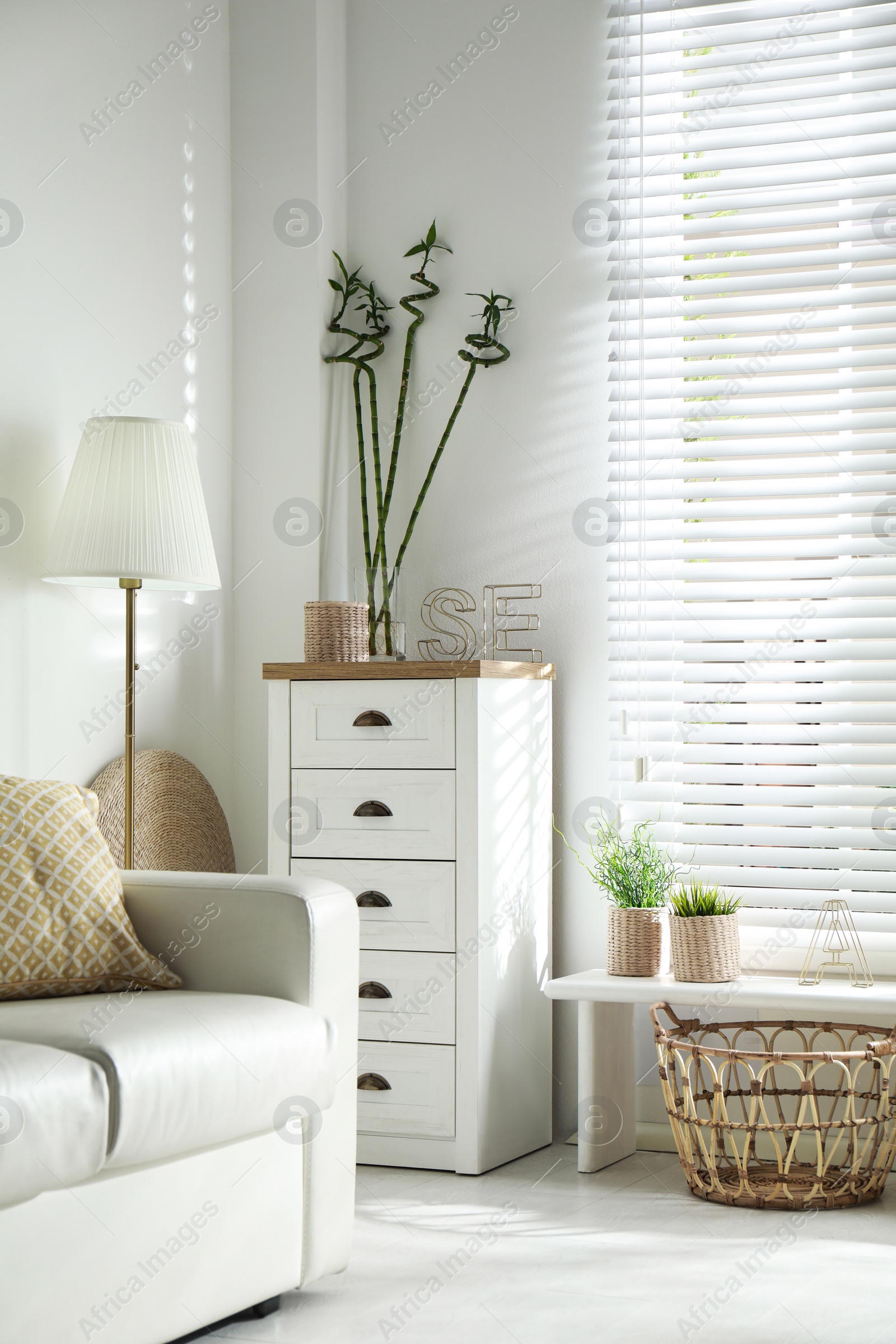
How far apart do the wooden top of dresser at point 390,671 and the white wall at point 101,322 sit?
0.36 meters

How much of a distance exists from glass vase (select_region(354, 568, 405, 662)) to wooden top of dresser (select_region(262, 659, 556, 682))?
0.21 m

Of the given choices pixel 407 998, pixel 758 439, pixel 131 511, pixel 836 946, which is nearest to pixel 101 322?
pixel 131 511

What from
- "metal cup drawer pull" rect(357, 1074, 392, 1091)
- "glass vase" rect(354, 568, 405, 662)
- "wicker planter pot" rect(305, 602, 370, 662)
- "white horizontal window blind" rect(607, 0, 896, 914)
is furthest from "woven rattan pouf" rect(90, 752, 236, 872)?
"white horizontal window blind" rect(607, 0, 896, 914)

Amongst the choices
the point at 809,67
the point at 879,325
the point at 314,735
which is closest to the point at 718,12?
the point at 809,67

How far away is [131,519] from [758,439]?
1404 millimetres

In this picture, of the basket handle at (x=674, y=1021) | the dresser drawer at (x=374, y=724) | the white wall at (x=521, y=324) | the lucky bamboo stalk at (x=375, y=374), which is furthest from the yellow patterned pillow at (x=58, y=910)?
the white wall at (x=521, y=324)

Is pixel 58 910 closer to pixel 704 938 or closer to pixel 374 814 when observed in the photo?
pixel 374 814

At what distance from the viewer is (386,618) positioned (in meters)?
3.19

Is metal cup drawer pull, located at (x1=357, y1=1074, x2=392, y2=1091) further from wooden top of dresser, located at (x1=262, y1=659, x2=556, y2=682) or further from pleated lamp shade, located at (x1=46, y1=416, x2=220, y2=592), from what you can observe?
pleated lamp shade, located at (x1=46, y1=416, x2=220, y2=592)

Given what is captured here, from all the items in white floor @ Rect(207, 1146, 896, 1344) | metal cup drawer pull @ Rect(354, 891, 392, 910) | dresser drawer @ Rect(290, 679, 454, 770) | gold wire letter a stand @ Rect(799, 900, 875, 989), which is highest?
dresser drawer @ Rect(290, 679, 454, 770)

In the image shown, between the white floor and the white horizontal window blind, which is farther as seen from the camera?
the white horizontal window blind

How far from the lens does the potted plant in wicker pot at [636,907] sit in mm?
2822

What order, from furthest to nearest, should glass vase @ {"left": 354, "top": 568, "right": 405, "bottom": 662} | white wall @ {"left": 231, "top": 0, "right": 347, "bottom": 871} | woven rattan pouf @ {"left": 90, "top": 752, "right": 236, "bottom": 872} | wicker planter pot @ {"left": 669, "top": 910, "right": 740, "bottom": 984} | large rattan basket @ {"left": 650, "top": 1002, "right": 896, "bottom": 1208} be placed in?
white wall @ {"left": 231, "top": 0, "right": 347, "bottom": 871} → glass vase @ {"left": 354, "top": 568, "right": 405, "bottom": 662} → woven rattan pouf @ {"left": 90, "top": 752, "right": 236, "bottom": 872} → wicker planter pot @ {"left": 669, "top": 910, "right": 740, "bottom": 984} → large rattan basket @ {"left": 650, "top": 1002, "right": 896, "bottom": 1208}

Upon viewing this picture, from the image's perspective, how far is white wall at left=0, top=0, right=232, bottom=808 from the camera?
2631mm
